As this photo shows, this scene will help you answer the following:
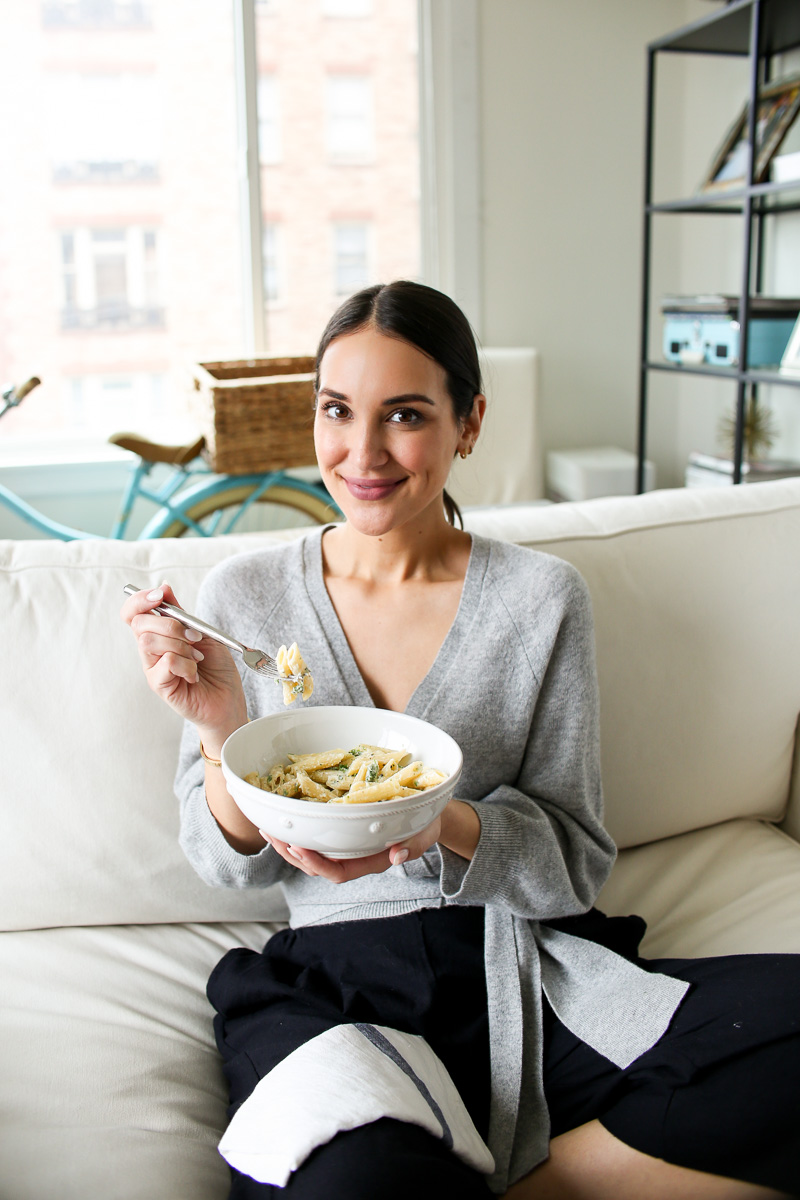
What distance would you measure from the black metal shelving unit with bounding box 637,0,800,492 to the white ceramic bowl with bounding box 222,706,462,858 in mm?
1853

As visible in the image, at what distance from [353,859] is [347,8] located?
3.46m

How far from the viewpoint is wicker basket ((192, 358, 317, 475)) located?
251 centimetres

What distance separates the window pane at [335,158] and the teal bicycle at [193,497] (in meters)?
0.85

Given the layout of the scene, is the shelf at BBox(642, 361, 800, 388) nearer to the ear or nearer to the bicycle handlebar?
the ear

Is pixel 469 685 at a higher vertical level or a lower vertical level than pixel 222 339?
lower

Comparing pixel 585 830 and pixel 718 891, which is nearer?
pixel 585 830

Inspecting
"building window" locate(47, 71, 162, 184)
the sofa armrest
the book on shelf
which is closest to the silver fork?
the sofa armrest

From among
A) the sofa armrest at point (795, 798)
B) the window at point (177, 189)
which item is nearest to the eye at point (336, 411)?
the sofa armrest at point (795, 798)

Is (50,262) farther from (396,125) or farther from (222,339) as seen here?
(396,125)

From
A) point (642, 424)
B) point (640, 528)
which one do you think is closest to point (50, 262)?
point (642, 424)

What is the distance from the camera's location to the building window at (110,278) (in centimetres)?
356

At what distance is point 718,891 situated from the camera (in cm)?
133

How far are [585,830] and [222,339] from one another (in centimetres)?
299

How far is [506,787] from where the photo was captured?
1100 millimetres
